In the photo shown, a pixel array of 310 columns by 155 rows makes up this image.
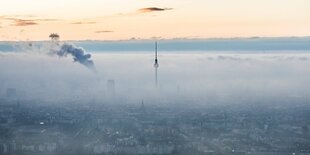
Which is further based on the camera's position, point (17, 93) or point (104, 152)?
point (17, 93)

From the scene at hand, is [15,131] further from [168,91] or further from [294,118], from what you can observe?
[168,91]

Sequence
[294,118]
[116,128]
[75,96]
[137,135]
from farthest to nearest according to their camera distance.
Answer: [75,96], [294,118], [116,128], [137,135]

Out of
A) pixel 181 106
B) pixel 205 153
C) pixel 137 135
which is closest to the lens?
pixel 205 153

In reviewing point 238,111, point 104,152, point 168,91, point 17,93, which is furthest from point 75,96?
point 104,152

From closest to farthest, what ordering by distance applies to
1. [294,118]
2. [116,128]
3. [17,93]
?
[116,128]
[294,118]
[17,93]

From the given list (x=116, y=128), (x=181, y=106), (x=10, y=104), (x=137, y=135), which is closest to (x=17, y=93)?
(x=10, y=104)

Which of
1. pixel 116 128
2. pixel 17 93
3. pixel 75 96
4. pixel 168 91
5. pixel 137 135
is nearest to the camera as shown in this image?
pixel 137 135

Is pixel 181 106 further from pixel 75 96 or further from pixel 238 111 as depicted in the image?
pixel 75 96

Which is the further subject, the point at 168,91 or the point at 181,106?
the point at 168,91
